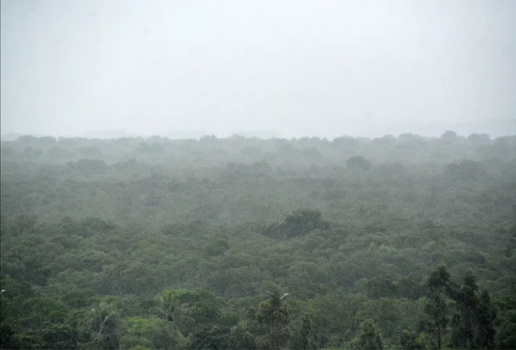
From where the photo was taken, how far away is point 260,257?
92.8ft

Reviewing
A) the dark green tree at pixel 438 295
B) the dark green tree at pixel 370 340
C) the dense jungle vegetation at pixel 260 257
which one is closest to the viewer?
the dark green tree at pixel 370 340

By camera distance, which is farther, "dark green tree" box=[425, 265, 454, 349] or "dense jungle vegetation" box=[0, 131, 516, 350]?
"dense jungle vegetation" box=[0, 131, 516, 350]

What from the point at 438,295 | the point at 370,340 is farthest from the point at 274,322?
the point at 438,295

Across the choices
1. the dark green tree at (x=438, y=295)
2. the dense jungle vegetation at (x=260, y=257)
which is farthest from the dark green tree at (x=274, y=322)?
the dark green tree at (x=438, y=295)

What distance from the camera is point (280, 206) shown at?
42.0m

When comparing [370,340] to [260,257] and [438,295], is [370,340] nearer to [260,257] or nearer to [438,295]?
[438,295]

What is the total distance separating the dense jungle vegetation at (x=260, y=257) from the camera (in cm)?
1689

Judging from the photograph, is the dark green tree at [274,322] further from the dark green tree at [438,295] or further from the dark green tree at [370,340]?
the dark green tree at [438,295]

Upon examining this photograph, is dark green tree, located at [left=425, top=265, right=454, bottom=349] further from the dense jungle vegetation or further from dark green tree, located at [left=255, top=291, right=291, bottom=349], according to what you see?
dark green tree, located at [left=255, top=291, right=291, bottom=349]

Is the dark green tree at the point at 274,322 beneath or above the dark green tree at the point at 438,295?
beneath

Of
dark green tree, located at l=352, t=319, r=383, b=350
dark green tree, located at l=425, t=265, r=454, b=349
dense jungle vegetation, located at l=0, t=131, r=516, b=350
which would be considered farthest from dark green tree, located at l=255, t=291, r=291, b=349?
dark green tree, located at l=425, t=265, r=454, b=349

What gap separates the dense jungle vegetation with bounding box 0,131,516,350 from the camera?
1689cm

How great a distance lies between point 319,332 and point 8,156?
73.6 meters

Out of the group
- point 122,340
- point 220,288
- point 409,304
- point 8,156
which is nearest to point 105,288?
point 220,288
